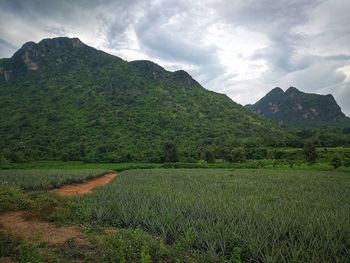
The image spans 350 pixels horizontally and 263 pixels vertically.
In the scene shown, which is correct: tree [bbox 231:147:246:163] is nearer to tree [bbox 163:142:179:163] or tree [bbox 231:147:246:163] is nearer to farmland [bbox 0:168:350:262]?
tree [bbox 163:142:179:163]

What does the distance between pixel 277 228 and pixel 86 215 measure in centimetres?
739

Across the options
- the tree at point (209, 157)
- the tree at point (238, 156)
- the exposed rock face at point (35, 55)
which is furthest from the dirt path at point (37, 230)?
the exposed rock face at point (35, 55)

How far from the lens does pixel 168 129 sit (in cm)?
8281

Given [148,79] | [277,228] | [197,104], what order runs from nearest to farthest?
[277,228] → [197,104] → [148,79]

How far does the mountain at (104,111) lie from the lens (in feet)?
215

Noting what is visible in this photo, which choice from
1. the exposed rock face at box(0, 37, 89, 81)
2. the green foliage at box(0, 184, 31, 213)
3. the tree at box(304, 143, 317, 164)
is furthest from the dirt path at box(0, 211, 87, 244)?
the exposed rock face at box(0, 37, 89, 81)

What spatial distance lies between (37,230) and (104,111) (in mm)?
80083

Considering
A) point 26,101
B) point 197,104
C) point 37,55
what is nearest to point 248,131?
point 197,104

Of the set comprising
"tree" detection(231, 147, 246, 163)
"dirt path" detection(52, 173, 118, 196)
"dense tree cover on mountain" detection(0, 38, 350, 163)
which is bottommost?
"dirt path" detection(52, 173, 118, 196)

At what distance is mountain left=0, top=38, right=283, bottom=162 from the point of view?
65.4 meters

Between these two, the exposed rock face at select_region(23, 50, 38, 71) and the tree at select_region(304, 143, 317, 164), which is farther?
the exposed rock face at select_region(23, 50, 38, 71)

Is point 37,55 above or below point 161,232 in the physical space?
above

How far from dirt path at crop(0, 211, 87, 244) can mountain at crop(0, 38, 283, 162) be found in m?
45.6

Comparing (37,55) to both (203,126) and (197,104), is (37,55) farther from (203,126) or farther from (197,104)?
(203,126)
